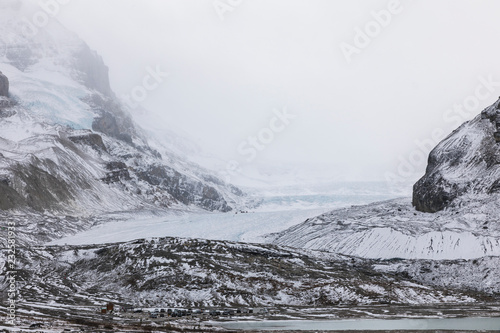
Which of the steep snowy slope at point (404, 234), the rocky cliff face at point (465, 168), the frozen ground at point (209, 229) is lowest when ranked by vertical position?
the frozen ground at point (209, 229)

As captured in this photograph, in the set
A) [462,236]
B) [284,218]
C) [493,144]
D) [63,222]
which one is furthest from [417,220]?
[63,222]

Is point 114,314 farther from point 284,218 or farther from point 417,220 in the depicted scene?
point 284,218

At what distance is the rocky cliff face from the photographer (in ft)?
405

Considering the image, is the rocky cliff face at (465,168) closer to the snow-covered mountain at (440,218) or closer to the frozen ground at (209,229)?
the snow-covered mountain at (440,218)

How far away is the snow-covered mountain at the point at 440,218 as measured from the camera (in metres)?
107

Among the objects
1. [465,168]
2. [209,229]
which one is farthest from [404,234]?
[209,229]

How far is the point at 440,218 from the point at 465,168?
58.8ft

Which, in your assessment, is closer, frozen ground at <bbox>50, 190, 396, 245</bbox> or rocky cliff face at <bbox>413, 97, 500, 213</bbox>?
rocky cliff face at <bbox>413, 97, 500, 213</bbox>

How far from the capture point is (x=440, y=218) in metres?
120

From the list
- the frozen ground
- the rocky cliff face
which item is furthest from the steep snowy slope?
the frozen ground

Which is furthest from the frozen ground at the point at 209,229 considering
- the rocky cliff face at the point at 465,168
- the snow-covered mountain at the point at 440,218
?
the rocky cliff face at the point at 465,168

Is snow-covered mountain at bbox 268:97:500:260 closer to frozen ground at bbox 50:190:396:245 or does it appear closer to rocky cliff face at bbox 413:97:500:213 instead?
rocky cliff face at bbox 413:97:500:213

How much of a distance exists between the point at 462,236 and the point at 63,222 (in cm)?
12262

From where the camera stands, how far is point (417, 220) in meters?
123
